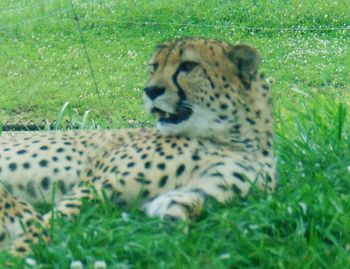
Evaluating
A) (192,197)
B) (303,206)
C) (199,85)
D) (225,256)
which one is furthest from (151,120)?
(225,256)

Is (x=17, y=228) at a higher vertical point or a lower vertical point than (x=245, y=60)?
lower

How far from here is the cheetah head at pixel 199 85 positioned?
4.47 meters

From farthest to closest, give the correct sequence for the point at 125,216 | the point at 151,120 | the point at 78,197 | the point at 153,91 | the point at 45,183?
the point at 151,120 < the point at 45,183 < the point at 153,91 < the point at 78,197 < the point at 125,216

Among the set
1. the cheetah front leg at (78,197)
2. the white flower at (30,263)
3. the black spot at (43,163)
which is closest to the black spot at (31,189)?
the black spot at (43,163)

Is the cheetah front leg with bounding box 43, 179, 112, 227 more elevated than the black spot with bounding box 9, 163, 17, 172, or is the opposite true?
the cheetah front leg with bounding box 43, 179, 112, 227

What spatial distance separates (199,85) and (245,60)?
22 centimetres

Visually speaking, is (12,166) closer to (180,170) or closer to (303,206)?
(180,170)

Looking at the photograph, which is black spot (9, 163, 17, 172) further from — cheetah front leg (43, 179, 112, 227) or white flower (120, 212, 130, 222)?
white flower (120, 212, 130, 222)

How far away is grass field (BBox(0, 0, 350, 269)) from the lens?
3652mm

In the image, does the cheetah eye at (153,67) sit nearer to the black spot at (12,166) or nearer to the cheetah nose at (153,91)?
the cheetah nose at (153,91)

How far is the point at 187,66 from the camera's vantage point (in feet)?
14.9

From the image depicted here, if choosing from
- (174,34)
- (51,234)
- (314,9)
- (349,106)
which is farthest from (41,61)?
(51,234)

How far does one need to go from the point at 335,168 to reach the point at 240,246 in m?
1.02

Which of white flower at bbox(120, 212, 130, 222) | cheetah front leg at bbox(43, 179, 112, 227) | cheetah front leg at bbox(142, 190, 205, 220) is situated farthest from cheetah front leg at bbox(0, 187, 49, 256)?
cheetah front leg at bbox(142, 190, 205, 220)
